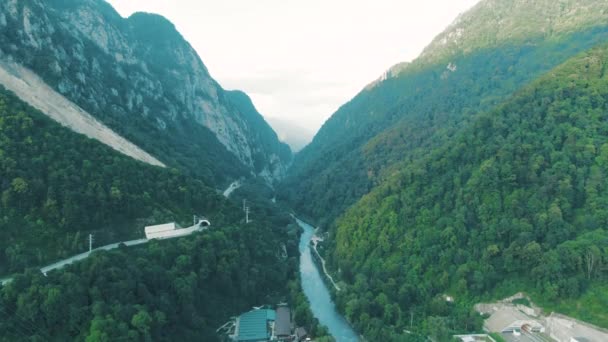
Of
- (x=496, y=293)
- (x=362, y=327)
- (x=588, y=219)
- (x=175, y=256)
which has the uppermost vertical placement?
(x=588, y=219)

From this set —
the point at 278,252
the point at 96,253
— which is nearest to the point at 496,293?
the point at 278,252

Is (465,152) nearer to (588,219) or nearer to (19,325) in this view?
(588,219)

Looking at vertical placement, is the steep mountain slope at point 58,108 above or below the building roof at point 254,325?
above

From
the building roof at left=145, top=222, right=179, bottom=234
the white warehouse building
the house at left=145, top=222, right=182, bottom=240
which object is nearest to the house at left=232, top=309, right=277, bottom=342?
the white warehouse building

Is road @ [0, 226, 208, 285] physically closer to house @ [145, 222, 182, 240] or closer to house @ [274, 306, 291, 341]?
house @ [145, 222, 182, 240]

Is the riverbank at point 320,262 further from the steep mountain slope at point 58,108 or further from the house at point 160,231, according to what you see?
the steep mountain slope at point 58,108

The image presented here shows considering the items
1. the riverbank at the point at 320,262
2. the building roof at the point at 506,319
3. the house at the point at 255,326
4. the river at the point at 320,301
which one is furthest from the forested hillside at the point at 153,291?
the building roof at the point at 506,319
